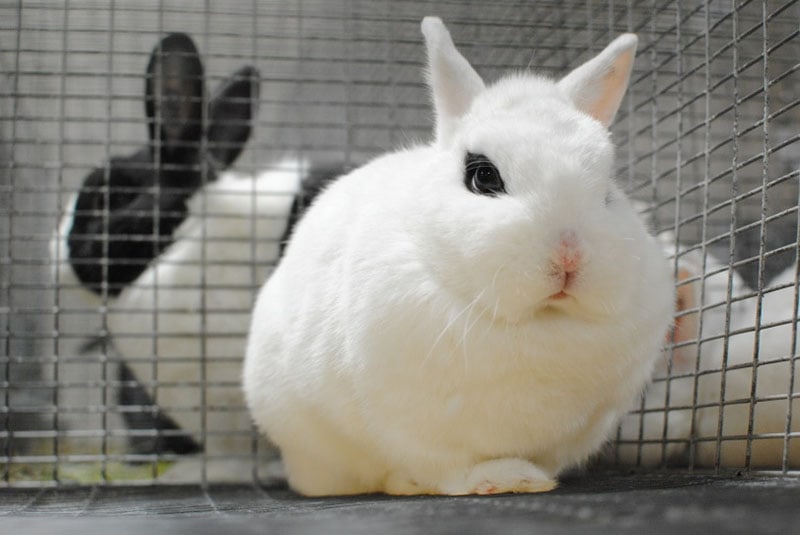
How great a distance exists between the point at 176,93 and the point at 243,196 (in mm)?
338

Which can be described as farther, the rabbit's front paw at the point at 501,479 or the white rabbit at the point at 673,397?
the white rabbit at the point at 673,397

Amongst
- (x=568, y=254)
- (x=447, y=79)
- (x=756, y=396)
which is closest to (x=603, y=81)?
(x=447, y=79)

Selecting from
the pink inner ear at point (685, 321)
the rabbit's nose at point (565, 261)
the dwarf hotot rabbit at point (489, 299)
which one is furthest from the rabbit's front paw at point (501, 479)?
the pink inner ear at point (685, 321)

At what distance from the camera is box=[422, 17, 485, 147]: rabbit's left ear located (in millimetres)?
1587

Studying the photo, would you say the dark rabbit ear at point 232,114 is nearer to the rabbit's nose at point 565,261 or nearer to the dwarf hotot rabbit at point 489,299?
the dwarf hotot rabbit at point 489,299

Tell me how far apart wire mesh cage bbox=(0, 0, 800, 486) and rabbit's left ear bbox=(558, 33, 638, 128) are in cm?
25

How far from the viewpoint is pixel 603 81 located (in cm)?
165

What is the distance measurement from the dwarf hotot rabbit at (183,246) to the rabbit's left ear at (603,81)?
0.94 m

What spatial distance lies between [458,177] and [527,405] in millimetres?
382

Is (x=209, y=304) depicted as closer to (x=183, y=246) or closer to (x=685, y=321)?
(x=183, y=246)

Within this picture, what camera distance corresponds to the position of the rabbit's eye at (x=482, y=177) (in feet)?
4.57

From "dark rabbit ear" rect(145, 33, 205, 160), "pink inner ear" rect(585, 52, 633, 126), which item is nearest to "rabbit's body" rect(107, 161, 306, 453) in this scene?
"dark rabbit ear" rect(145, 33, 205, 160)

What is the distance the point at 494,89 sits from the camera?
5.24 feet

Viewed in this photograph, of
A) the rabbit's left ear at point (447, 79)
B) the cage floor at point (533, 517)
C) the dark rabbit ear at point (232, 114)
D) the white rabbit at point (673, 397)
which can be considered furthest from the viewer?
the dark rabbit ear at point (232, 114)
